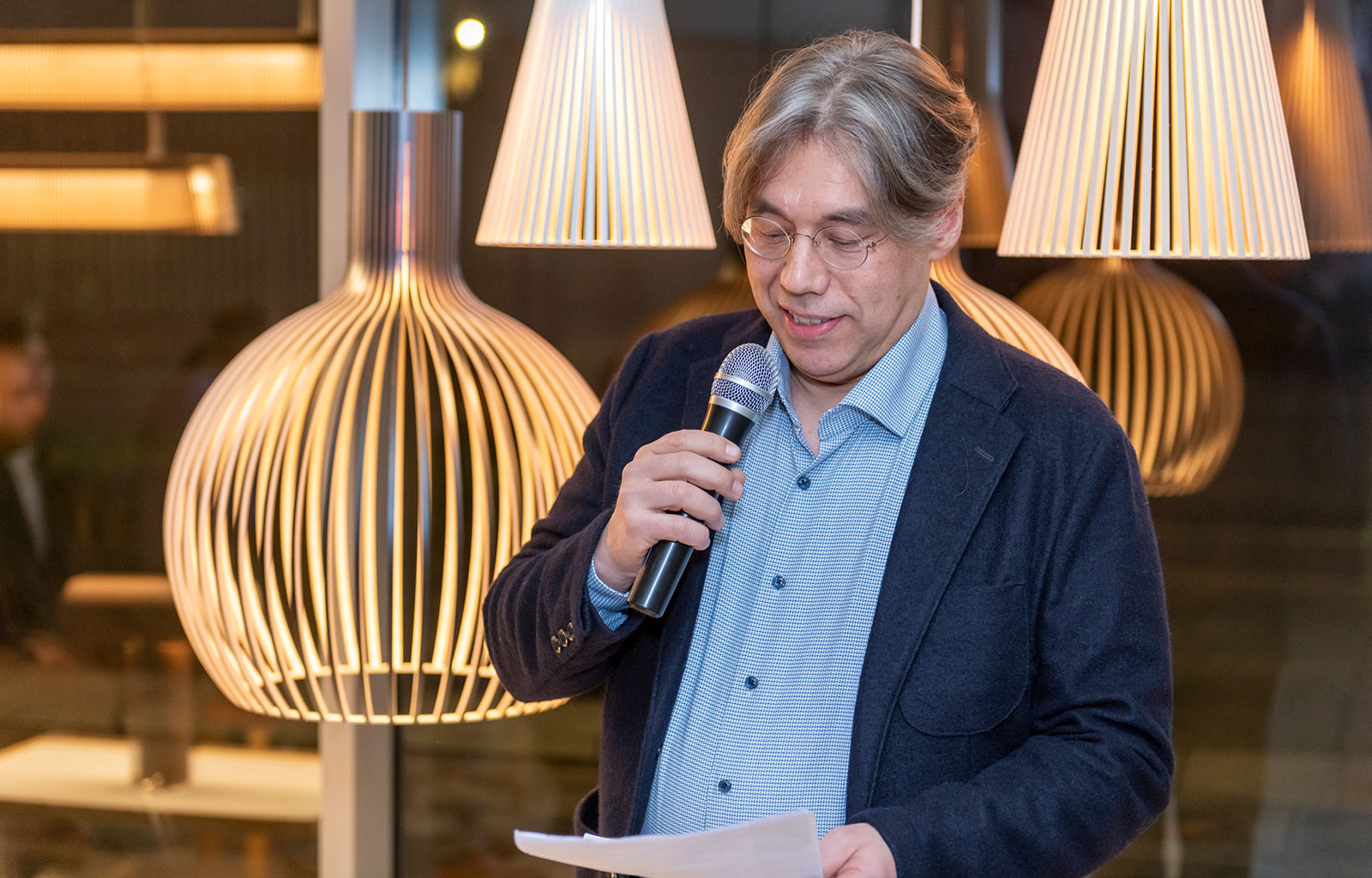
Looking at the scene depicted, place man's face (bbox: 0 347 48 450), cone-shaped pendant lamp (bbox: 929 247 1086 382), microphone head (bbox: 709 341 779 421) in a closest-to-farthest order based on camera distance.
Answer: microphone head (bbox: 709 341 779 421) < cone-shaped pendant lamp (bbox: 929 247 1086 382) < man's face (bbox: 0 347 48 450)

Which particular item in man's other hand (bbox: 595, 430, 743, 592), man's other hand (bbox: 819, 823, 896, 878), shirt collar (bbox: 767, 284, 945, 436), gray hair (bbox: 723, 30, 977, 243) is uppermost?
gray hair (bbox: 723, 30, 977, 243)

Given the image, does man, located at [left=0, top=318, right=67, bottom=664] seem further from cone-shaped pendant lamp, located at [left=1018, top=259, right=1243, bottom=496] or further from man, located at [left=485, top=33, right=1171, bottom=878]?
cone-shaped pendant lamp, located at [left=1018, top=259, right=1243, bottom=496]

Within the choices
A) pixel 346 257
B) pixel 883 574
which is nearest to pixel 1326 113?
pixel 883 574

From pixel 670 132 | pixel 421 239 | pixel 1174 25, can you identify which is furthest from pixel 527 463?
pixel 1174 25

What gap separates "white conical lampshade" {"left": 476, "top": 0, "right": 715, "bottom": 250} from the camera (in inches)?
69.8

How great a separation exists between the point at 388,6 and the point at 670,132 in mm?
1091

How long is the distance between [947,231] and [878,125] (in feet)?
0.50

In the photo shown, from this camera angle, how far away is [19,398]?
3.00m

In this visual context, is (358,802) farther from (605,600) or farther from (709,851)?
(709,851)

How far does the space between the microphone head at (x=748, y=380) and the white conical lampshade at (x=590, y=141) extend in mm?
593

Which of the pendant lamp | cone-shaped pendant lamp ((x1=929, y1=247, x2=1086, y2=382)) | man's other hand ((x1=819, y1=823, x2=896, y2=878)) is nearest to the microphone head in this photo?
man's other hand ((x1=819, y1=823, x2=896, y2=878))

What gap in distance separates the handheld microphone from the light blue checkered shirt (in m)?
0.11

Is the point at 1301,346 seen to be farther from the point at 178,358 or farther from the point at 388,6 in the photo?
the point at 178,358

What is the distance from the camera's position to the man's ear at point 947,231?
50.7 inches
